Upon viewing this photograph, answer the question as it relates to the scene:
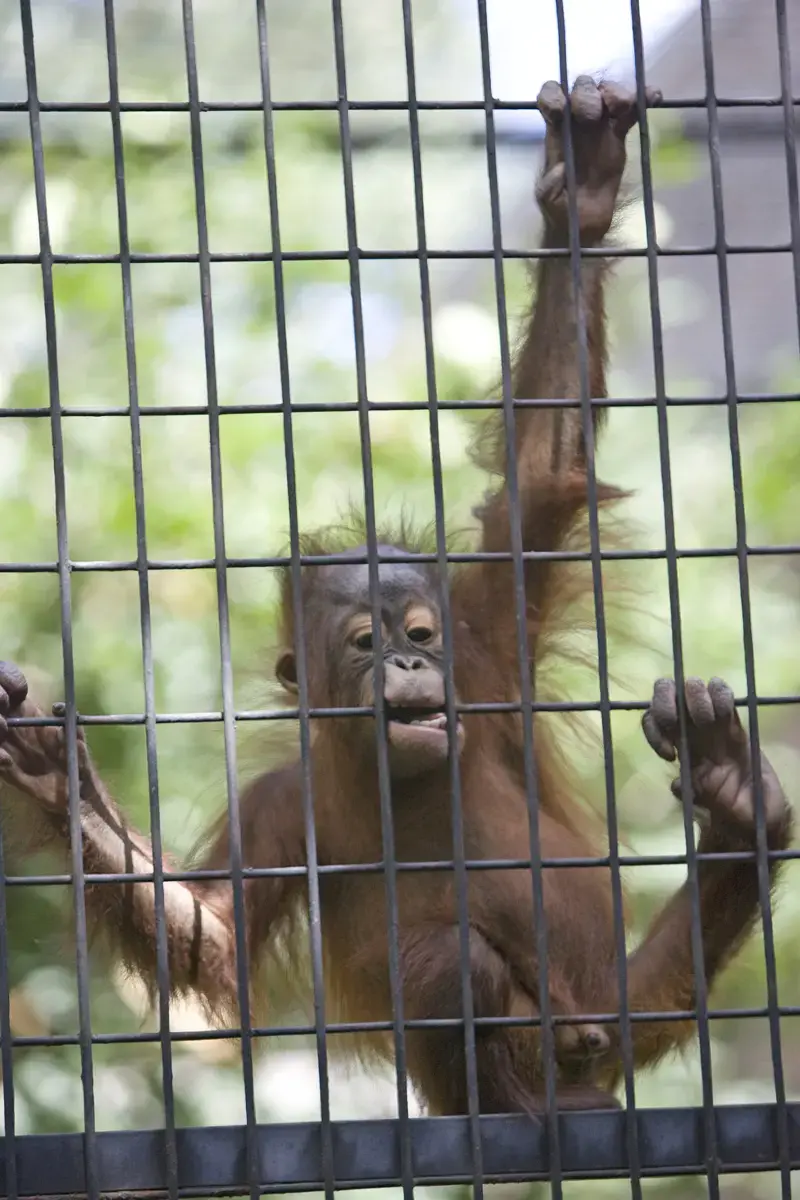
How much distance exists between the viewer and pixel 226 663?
1990mm

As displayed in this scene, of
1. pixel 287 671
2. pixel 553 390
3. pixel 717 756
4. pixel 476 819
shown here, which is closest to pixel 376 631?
pixel 717 756

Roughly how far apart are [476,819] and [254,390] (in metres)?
1.79

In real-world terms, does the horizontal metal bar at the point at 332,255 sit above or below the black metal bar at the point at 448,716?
above

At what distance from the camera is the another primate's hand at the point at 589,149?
7.73 feet

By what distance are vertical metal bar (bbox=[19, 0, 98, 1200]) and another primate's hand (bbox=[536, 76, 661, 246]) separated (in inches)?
27.6

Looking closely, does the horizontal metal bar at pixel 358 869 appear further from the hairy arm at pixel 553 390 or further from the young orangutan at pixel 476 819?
the hairy arm at pixel 553 390

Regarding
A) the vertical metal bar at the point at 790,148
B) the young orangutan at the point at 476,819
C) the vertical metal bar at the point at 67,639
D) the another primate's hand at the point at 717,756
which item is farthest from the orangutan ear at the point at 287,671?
the vertical metal bar at the point at 790,148

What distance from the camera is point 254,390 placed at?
4559mm

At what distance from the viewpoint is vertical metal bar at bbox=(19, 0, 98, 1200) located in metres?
1.94

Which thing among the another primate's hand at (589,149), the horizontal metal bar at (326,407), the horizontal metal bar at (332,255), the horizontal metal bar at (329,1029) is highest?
the another primate's hand at (589,149)

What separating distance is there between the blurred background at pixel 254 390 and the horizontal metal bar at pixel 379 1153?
2013 mm

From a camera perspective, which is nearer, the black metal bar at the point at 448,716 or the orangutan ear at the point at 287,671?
the black metal bar at the point at 448,716

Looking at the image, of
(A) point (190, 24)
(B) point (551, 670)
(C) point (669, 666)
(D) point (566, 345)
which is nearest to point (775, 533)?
(C) point (669, 666)

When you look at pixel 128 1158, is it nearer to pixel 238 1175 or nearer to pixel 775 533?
pixel 238 1175
